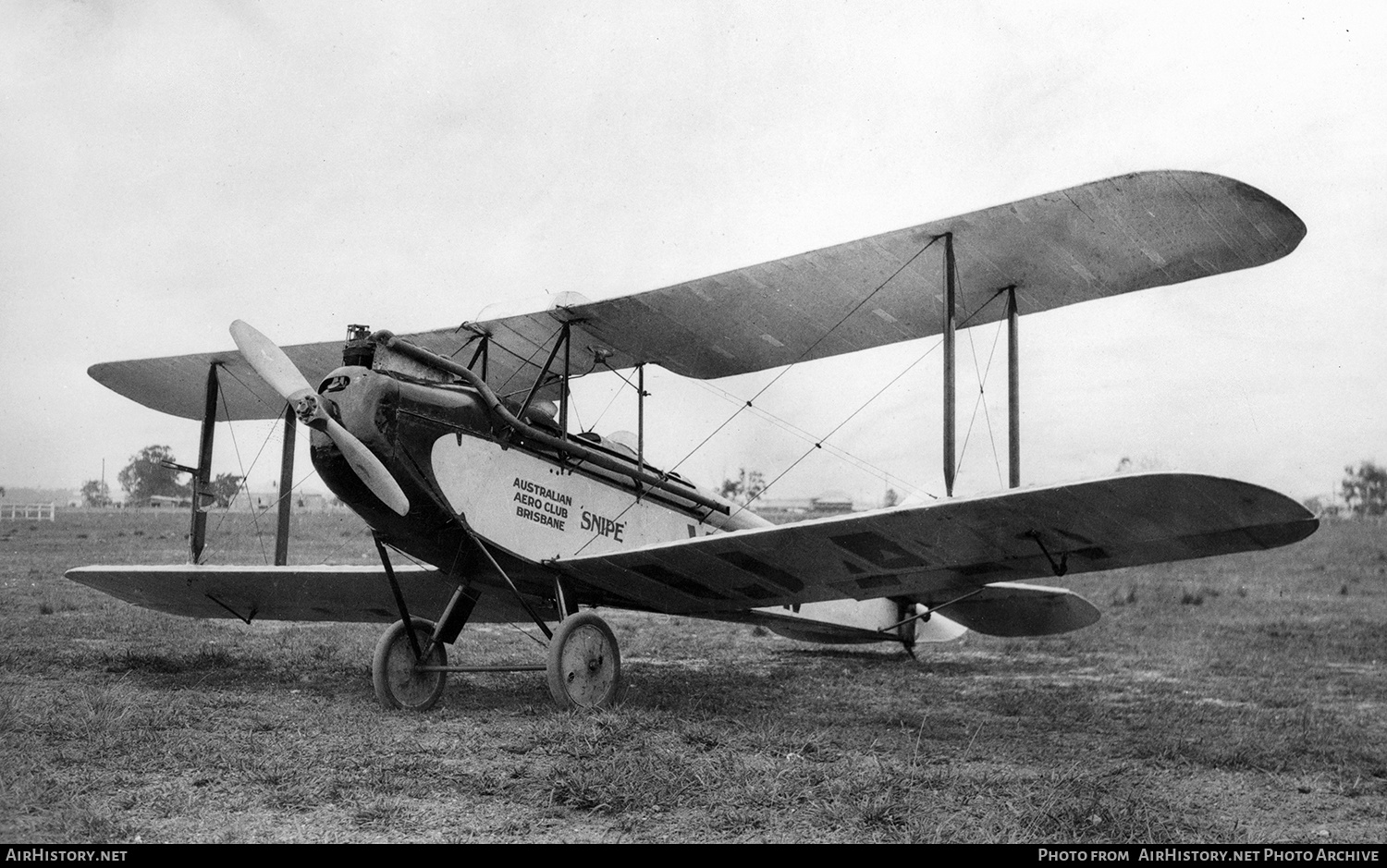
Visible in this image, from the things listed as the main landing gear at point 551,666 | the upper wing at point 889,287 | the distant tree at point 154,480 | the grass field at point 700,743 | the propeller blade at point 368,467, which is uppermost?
the distant tree at point 154,480

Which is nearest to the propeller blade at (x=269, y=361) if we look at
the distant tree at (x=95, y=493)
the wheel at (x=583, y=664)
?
the wheel at (x=583, y=664)

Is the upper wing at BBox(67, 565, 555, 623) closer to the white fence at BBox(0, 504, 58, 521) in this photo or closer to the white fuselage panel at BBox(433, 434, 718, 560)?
the white fuselage panel at BBox(433, 434, 718, 560)

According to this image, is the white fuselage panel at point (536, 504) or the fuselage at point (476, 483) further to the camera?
the white fuselage panel at point (536, 504)

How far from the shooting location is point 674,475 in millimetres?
7500

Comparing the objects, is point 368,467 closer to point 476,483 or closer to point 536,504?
point 476,483

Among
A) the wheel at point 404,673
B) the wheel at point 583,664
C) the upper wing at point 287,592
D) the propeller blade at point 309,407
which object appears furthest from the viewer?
the upper wing at point 287,592

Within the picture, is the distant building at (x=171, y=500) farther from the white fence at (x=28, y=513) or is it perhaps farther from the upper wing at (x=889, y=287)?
Result: the white fence at (x=28, y=513)

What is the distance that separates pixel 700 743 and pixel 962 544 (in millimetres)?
1884

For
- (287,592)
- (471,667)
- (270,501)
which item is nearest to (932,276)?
(471,667)

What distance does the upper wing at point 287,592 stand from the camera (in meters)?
7.46

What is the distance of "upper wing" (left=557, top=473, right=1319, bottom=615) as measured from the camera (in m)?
4.59

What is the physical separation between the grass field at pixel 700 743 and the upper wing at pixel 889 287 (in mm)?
2643
